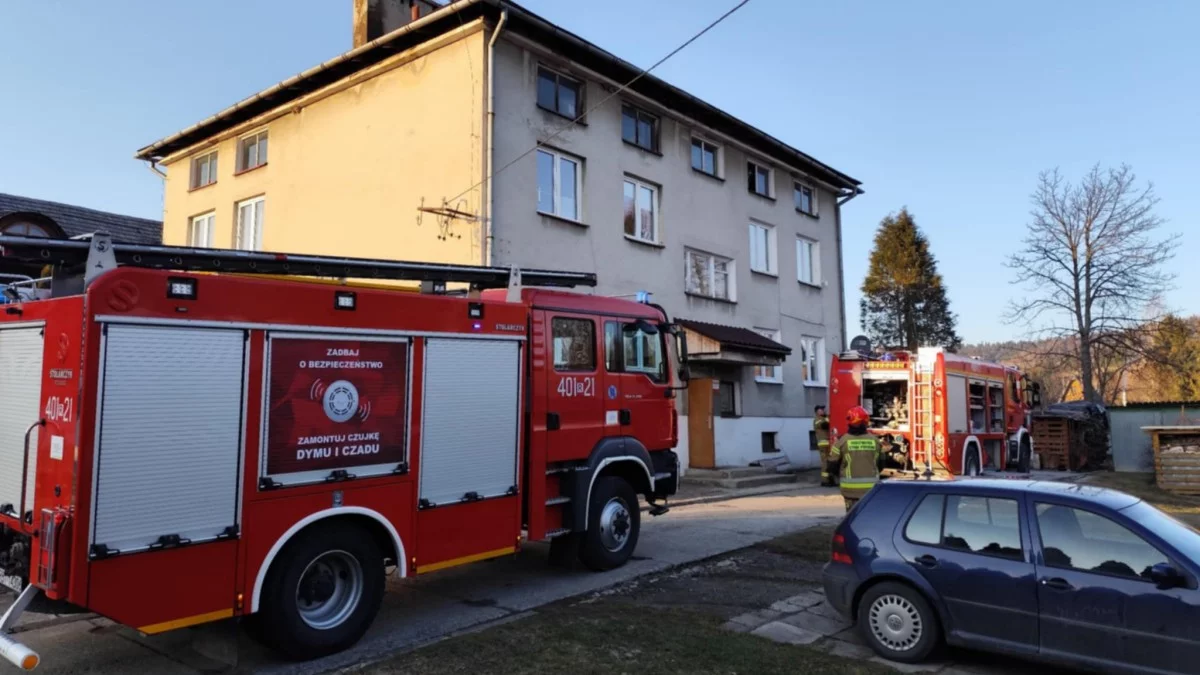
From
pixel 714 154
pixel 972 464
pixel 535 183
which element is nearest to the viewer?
pixel 535 183

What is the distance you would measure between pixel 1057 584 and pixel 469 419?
4540 millimetres

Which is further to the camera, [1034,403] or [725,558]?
[1034,403]

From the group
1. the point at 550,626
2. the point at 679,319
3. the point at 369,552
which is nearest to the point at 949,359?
the point at 679,319

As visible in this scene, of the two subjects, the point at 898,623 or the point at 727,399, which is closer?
the point at 898,623

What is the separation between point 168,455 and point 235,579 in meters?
0.95

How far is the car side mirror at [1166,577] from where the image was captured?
4.58m

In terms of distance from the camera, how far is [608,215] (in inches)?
623

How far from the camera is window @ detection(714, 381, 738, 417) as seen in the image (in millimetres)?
18328

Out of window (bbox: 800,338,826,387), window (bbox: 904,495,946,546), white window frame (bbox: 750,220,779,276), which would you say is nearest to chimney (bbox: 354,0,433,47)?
white window frame (bbox: 750,220,779,276)

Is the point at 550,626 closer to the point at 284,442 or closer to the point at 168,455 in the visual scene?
the point at 284,442

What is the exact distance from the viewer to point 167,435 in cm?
486

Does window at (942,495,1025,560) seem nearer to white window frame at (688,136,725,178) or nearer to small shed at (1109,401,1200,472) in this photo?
white window frame at (688,136,725,178)

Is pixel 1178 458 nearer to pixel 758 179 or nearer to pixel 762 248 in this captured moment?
pixel 762 248

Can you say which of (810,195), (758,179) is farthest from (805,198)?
(758,179)
